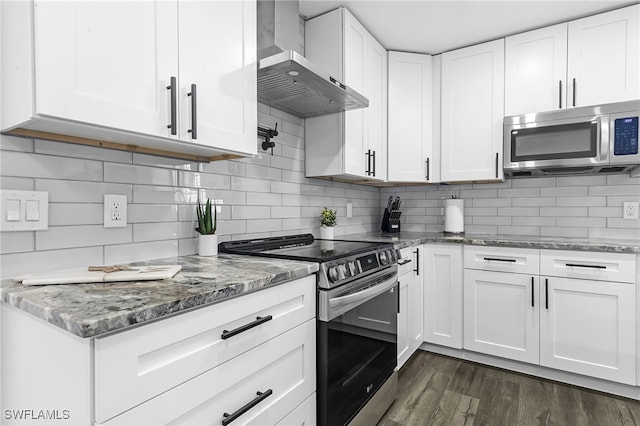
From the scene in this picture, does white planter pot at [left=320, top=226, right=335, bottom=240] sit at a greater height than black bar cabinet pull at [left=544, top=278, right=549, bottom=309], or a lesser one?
greater

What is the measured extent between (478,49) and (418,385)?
2.60 m

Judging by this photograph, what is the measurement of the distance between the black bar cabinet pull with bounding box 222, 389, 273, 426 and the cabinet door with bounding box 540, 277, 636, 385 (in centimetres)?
204

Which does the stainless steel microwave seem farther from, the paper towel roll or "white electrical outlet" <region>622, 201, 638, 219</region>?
the paper towel roll

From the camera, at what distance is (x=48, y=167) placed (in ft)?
3.88

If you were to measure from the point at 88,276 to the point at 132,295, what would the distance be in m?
0.27

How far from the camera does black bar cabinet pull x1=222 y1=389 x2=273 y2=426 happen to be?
3.33 ft

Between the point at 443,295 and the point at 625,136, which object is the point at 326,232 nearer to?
the point at 443,295

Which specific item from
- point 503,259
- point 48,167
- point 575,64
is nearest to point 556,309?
point 503,259

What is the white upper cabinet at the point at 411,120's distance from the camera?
2914 millimetres

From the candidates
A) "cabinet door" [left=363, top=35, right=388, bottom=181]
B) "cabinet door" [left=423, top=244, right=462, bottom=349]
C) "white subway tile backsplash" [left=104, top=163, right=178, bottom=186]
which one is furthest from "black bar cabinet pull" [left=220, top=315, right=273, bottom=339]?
"cabinet door" [left=423, top=244, right=462, bottom=349]

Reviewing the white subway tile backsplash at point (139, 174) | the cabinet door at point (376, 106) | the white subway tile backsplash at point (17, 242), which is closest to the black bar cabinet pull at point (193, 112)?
the white subway tile backsplash at point (139, 174)

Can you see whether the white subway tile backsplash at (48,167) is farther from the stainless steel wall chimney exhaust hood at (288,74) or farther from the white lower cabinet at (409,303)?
the white lower cabinet at (409,303)

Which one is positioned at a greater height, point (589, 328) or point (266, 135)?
point (266, 135)

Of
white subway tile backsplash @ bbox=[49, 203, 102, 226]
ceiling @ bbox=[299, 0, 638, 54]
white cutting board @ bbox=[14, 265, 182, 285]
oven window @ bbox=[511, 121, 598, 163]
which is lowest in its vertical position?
white cutting board @ bbox=[14, 265, 182, 285]
